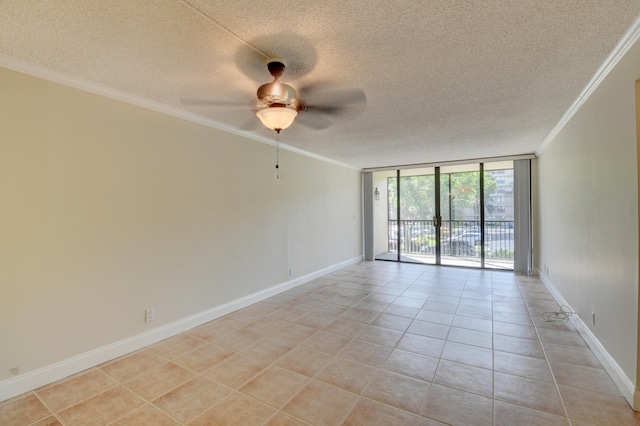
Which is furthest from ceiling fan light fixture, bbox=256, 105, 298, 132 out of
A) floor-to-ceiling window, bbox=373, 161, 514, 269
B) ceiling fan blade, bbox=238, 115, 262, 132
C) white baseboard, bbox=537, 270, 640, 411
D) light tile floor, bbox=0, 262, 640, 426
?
floor-to-ceiling window, bbox=373, 161, 514, 269

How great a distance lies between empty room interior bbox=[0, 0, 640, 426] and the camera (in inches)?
68.3

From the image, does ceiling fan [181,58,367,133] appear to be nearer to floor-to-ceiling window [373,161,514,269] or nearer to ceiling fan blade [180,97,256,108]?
ceiling fan blade [180,97,256,108]

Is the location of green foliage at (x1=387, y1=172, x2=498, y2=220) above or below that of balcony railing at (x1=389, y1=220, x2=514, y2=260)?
above

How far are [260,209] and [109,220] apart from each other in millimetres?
1861

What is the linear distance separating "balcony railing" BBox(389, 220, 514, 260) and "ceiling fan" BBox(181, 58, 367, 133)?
489cm

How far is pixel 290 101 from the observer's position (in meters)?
2.06

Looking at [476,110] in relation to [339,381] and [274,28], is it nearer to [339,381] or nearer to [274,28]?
[274,28]

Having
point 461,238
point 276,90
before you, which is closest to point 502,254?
point 461,238

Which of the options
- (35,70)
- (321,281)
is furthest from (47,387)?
(321,281)

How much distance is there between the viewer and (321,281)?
5.15 m

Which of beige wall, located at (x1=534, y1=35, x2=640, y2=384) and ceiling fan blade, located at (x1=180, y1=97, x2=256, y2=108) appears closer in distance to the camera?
beige wall, located at (x1=534, y1=35, x2=640, y2=384)

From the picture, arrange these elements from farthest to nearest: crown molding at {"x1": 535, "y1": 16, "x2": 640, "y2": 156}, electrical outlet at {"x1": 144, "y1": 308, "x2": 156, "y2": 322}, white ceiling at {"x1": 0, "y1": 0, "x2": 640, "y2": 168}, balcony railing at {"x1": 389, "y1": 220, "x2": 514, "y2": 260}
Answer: balcony railing at {"x1": 389, "y1": 220, "x2": 514, "y2": 260}
electrical outlet at {"x1": 144, "y1": 308, "x2": 156, "y2": 322}
crown molding at {"x1": 535, "y1": 16, "x2": 640, "y2": 156}
white ceiling at {"x1": 0, "y1": 0, "x2": 640, "y2": 168}

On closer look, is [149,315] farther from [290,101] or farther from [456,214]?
[456,214]

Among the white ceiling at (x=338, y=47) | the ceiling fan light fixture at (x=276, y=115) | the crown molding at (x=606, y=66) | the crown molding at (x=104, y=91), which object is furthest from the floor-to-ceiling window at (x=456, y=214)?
the ceiling fan light fixture at (x=276, y=115)
